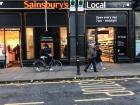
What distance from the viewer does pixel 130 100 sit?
1275 cm

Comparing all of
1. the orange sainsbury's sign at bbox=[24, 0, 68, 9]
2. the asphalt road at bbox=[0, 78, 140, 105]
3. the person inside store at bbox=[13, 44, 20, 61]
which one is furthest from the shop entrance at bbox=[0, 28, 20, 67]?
the asphalt road at bbox=[0, 78, 140, 105]

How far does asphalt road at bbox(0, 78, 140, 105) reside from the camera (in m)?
12.8

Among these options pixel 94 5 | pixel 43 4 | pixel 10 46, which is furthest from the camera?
pixel 10 46

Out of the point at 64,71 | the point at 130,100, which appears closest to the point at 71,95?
the point at 130,100

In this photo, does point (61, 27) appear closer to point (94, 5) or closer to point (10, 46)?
point (94, 5)

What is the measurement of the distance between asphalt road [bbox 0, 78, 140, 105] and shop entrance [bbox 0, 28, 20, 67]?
765 cm

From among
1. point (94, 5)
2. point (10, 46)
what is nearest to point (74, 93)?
point (94, 5)

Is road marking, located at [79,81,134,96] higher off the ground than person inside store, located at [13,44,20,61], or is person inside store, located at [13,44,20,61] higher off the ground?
person inside store, located at [13,44,20,61]

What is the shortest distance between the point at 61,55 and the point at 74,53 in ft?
2.70

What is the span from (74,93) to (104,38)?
41.0 ft

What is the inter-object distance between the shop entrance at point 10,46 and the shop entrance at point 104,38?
4355 millimetres

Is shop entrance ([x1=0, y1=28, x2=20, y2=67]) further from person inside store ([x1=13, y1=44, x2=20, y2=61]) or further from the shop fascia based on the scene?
the shop fascia

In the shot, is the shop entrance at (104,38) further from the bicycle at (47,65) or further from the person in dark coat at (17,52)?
the person in dark coat at (17,52)

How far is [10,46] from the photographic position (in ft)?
85.3
